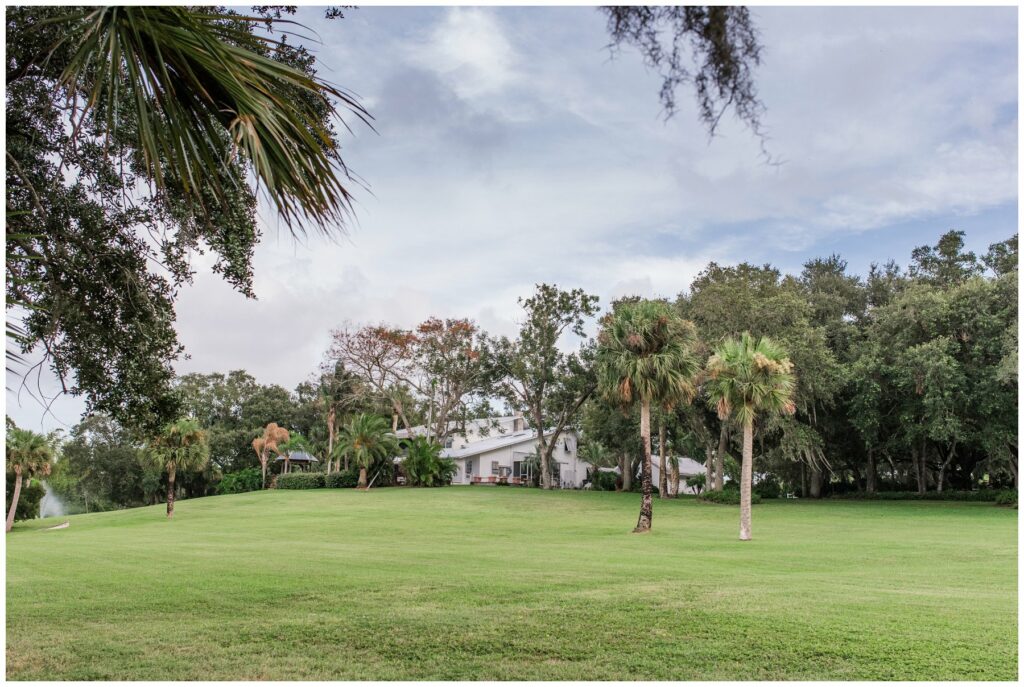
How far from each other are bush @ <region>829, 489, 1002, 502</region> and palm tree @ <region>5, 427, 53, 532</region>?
40788mm

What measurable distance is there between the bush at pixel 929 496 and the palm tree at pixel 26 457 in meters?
40.8

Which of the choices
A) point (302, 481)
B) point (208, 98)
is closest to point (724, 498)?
point (302, 481)

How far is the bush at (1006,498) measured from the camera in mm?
35875

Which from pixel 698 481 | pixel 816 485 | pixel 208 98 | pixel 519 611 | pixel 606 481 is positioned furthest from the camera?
pixel 698 481

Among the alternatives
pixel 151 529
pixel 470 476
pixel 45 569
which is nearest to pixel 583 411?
pixel 470 476

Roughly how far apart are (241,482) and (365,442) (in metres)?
12.9

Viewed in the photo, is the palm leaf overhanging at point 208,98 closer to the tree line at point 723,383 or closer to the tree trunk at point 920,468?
the tree line at point 723,383

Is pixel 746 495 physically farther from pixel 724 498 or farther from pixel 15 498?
pixel 15 498

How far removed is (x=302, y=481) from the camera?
5278 cm

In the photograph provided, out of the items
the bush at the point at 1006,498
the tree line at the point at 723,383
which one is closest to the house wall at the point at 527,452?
the tree line at the point at 723,383

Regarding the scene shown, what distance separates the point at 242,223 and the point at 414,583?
6.20 meters

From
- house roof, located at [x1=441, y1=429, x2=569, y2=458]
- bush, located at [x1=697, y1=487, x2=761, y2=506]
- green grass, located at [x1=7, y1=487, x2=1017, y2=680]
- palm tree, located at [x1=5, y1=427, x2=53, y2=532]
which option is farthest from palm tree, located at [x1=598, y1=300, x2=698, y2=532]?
house roof, located at [x1=441, y1=429, x2=569, y2=458]

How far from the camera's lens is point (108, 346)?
307 inches

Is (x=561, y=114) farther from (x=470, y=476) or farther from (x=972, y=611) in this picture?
(x=470, y=476)
